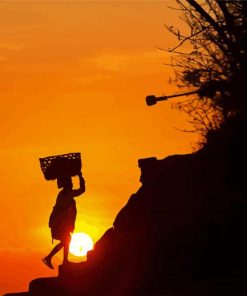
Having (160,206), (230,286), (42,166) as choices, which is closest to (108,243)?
(160,206)

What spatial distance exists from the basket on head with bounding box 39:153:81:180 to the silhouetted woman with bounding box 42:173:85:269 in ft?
0.61

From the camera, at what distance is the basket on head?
2897 cm

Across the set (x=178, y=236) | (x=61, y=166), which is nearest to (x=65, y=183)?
(x=61, y=166)

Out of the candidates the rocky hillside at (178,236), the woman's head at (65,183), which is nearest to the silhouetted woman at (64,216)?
the woman's head at (65,183)

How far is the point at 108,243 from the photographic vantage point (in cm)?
3312

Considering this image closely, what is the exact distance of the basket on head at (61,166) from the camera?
1141 inches

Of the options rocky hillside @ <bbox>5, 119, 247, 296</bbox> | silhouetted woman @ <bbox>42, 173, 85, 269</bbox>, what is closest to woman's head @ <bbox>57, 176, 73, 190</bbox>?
silhouetted woman @ <bbox>42, 173, 85, 269</bbox>

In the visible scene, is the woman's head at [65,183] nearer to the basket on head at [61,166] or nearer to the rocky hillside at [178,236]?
the basket on head at [61,166]

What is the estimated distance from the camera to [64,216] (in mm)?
28656

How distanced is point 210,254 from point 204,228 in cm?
85

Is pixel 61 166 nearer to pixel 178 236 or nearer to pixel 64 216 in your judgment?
pixel 64 216

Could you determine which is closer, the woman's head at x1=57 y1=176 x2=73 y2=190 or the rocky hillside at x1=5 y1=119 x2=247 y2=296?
the woman's head at x1=57 y1=176 x2=73 y2=190

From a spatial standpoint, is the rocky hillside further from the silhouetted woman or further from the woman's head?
the woman's head

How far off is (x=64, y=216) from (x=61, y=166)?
132 cm
